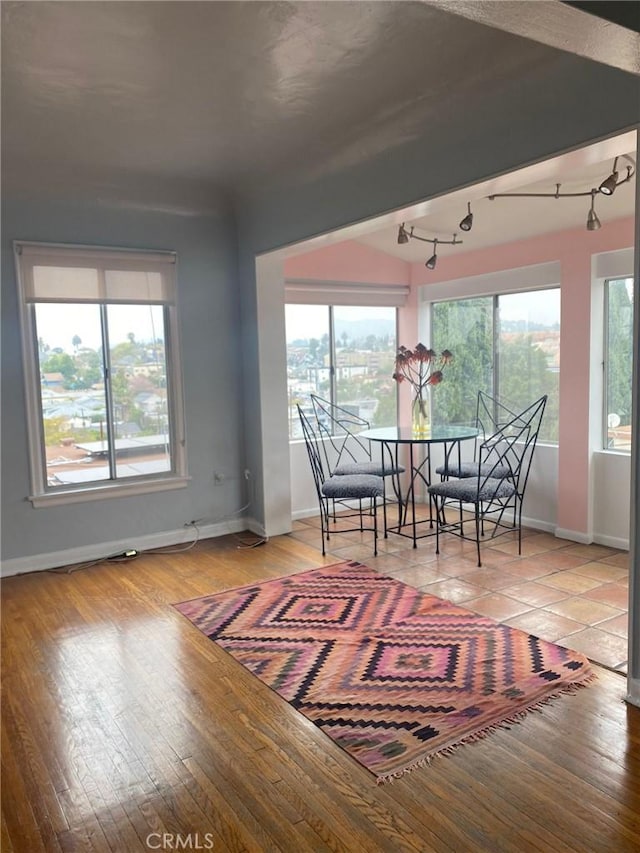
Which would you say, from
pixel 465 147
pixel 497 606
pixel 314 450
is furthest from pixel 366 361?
pixel 465 147

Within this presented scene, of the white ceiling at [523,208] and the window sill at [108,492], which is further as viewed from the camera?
the window sill at [108,492]

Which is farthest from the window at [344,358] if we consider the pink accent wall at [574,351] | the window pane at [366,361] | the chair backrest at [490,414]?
the pink accent wall at [574,351]

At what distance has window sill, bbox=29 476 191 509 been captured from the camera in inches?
177

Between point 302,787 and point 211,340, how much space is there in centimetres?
357

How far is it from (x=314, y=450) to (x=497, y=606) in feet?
7.49

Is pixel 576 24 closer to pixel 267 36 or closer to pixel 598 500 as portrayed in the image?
pixel 267 36

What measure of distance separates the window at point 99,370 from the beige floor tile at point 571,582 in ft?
9.11

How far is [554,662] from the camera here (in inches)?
116

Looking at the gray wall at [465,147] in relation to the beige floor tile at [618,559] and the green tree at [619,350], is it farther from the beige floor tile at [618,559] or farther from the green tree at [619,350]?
the beige floor tile at [618,559]

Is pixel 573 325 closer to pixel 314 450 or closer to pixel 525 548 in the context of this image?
pixel 525 548

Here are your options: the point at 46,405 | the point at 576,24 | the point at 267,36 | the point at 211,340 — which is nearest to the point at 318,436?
the point at 211,340

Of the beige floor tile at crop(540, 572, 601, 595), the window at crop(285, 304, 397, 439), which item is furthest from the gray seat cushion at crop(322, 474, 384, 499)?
the beige floor tile at crop(540, 572, 601, 595)

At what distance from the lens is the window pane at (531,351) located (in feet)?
16.5

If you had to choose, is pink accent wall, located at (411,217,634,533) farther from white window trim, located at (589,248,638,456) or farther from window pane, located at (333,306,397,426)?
window pane, located at (333,306,397,426)
